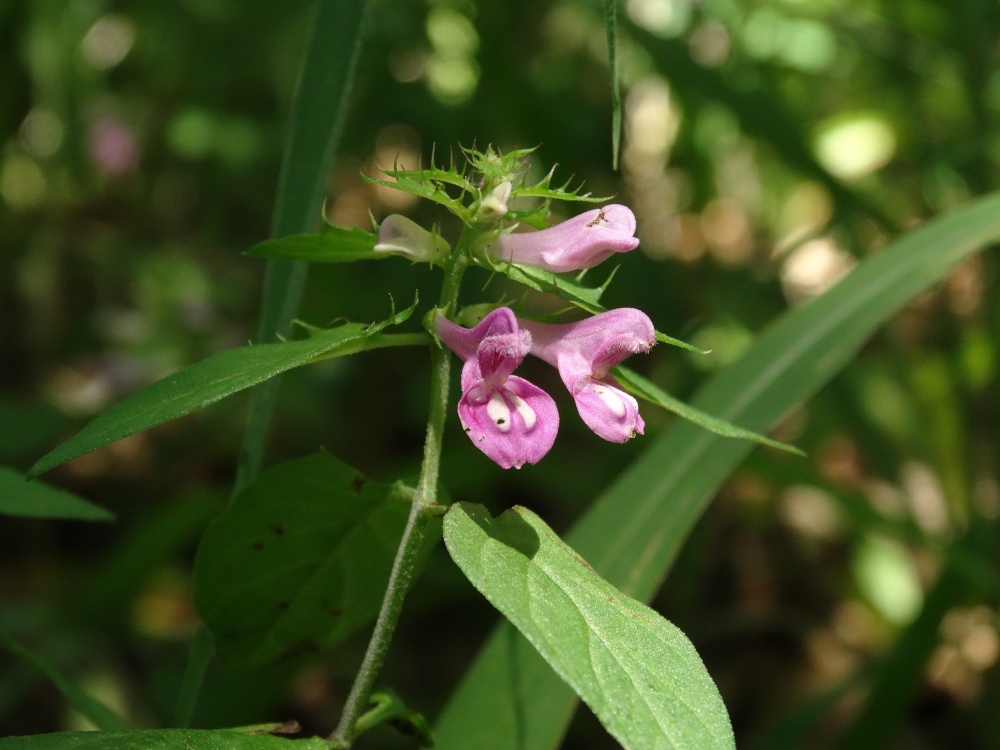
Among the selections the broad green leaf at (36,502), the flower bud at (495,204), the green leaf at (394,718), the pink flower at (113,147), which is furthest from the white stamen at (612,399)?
the pink flower at (113,147)

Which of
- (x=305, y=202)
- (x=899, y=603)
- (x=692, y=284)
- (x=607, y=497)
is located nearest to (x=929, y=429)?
(x=899, y=603)

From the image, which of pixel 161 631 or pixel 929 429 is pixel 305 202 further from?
pixel 929 429

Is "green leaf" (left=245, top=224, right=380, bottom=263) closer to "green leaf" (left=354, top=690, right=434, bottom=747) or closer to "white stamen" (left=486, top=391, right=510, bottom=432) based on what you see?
"white stamen" (left=486, top=391, right=510, bottom=432)

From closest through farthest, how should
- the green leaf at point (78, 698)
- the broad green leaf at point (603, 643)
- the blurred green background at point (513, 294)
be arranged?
the broad green leaf at point (603, 643) → the green leaf at point (78, 698) → the blurred green background at point (513, 294)

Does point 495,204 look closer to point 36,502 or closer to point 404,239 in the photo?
point 404,239

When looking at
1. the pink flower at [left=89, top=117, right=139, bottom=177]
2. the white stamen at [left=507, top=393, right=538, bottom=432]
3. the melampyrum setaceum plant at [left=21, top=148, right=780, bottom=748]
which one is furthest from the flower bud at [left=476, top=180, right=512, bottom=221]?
the pink flower at [left=89, top=117, right=139, bottom=177]

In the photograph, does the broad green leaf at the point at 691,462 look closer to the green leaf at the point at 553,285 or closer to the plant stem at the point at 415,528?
the plant stem at the point at 415,528

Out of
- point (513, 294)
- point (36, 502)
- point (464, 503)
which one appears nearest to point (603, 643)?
point (464, 503)
